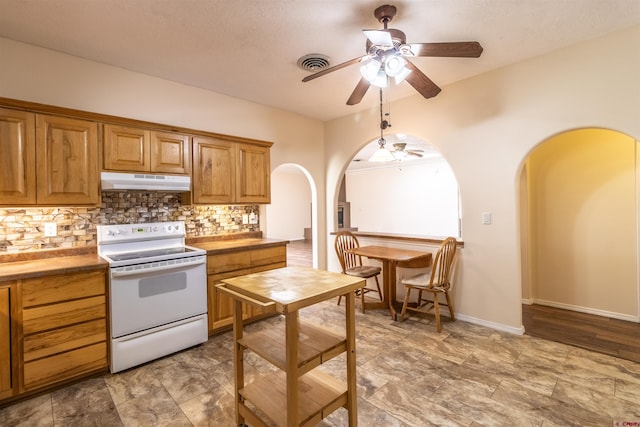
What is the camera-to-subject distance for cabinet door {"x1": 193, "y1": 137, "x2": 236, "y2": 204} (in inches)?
127

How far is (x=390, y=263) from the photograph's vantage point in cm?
376

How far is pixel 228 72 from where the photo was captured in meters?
3.12

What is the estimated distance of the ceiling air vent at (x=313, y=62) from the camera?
278 cm

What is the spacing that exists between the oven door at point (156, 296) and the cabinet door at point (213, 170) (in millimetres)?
741

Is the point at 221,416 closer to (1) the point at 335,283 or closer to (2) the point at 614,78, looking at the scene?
(1) the point at 335,283

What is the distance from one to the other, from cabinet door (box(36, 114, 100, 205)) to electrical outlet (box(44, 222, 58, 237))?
0.34 metres

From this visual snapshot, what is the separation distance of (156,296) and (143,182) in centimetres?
103

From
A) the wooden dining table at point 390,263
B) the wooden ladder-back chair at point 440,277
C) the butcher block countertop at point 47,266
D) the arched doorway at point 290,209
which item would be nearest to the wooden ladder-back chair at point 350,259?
the wooden dining table at point 390,263

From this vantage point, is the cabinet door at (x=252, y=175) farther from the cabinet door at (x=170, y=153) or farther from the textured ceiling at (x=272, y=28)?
the textured ceiling at (x=272, y=28)

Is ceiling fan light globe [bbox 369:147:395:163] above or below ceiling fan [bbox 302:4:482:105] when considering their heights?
below

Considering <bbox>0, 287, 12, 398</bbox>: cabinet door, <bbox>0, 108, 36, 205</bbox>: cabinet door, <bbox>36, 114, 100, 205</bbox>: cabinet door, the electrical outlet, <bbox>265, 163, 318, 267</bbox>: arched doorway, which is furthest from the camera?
<bbox>265, 163, 318, 267</bbox>: arched doorway

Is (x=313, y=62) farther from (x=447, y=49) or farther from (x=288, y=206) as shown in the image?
(x=288, y=206)

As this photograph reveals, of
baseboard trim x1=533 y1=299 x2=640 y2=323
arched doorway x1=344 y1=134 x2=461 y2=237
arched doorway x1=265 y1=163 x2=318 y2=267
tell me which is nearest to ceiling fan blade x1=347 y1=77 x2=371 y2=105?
baseboard trim x1=533 y1=299 x2=640 y2=323

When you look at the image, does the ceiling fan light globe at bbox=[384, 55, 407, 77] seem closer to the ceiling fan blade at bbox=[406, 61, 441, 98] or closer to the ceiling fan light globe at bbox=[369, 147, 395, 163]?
the ceiling fan blade at bbox=[406, 61, 441, 98]
